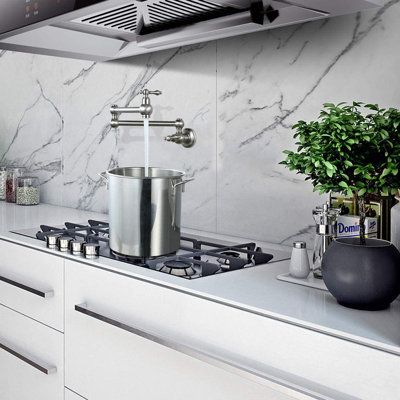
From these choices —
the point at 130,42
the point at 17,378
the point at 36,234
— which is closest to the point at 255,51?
the point at 130,42

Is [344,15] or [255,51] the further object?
[255,51]

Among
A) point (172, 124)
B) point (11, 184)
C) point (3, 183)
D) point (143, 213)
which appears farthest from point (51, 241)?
point (3, 183)

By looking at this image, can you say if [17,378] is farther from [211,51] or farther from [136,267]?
[211,51]

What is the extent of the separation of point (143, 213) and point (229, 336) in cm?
49

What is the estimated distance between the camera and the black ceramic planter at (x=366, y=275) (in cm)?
104

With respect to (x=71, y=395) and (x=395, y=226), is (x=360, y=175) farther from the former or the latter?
(x=71, y=395)

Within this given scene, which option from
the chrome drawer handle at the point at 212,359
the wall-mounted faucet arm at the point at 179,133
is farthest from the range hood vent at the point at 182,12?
the chrome drawer handle at the point at 212,359

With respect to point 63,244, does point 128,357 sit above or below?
below

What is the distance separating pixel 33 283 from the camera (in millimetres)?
1691

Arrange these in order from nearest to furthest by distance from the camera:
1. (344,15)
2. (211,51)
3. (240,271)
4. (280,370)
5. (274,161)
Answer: (280,370) < (240,271) < (344,15) < (274,161) < (211,51)

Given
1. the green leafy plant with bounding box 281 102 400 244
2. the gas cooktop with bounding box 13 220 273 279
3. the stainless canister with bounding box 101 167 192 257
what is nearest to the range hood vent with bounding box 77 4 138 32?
the stainless canister with bounding box 101 167 192 257

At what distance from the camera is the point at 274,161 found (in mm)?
1748

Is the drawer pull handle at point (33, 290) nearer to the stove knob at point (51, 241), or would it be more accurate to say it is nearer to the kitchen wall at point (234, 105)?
the stove knob at point (51, 241)

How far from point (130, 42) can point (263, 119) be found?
56 cm
